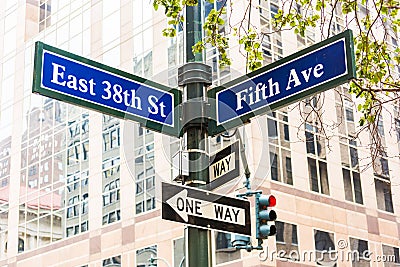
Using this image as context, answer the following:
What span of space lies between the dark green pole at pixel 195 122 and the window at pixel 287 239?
2200 centimetres

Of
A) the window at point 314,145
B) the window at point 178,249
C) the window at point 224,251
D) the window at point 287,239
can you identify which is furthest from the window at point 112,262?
the window at point 314,145

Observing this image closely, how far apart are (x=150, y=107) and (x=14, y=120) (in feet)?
119

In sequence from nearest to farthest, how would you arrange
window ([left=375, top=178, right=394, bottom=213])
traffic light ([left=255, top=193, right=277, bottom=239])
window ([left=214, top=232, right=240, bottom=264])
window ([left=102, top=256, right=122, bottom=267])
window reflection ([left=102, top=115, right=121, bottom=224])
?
traffic light ([left=255, top=193, right=277, bottom=239]) → window ([left=214, top=232, right=240, bottom=264]) → window ([left=102, top=256, right=122, bottom=267]) → window reflection ([left=102, top=115, right=121, bottom=224]) → window ([left=375, top=178, right=394, bottom=213])

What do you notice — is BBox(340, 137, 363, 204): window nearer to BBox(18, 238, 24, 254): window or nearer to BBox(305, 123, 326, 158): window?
BBox(305, 123, 326, 158): window

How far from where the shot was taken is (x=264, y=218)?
22.0ft

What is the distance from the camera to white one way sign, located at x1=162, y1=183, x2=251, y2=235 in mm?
4832

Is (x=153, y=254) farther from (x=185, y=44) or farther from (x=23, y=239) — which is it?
(x=185, y=44)

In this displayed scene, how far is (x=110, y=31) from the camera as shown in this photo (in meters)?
36.4

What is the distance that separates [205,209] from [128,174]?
25467mm

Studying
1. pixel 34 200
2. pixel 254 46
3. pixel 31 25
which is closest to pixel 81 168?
pixel 34 200

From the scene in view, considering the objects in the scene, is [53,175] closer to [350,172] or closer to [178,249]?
[178,249]

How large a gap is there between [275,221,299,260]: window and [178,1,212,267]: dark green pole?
72.2 feet

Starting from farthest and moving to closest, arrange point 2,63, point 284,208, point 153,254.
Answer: point 2,63 < point 153,254 < point 284,208

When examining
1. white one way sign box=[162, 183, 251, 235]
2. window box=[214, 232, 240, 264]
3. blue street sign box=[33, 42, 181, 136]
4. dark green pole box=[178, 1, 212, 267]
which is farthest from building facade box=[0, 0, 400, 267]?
white one way sign box=[162, 183, 251, 235]
